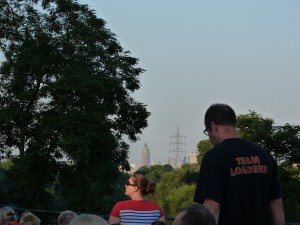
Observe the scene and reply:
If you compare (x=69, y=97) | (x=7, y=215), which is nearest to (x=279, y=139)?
(x=69, y=97)

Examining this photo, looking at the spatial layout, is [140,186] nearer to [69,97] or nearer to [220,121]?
[220,121]

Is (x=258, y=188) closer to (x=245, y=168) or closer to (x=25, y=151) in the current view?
(x=245, y=168)

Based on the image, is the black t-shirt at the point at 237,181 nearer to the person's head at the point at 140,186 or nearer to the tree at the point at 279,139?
the person's head at the point at 140,186

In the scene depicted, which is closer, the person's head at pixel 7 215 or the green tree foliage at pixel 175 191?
the person's head at pixel 7 215

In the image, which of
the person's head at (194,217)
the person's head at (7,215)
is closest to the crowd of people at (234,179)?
the person's head at (194,217)

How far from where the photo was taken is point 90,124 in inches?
1082

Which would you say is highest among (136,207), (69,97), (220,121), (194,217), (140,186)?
(69,97)

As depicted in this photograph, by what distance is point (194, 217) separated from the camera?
328 cm

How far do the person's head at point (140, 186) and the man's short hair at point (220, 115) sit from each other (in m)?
2.05

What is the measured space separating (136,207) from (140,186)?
0.19 meters

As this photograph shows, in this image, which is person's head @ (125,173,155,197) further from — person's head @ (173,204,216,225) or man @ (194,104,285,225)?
person's head @ (173,204,216,225)

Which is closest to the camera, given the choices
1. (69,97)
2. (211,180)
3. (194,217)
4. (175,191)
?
(194,217)

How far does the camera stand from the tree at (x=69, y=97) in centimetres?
2761

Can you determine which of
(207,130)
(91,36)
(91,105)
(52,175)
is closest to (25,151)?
(52,175)
